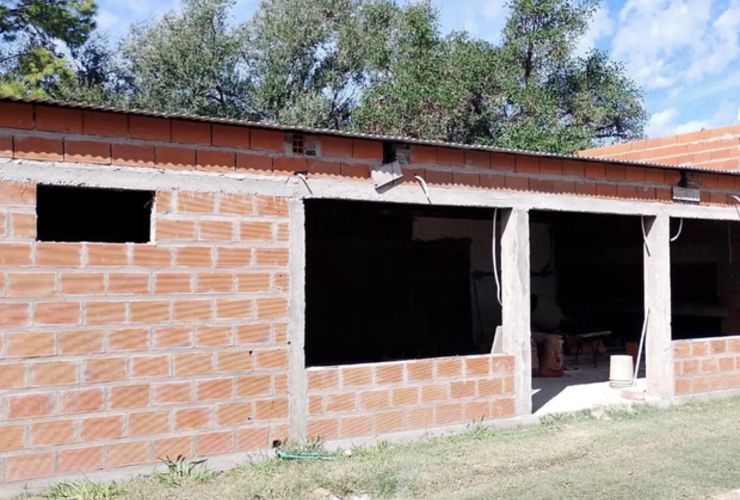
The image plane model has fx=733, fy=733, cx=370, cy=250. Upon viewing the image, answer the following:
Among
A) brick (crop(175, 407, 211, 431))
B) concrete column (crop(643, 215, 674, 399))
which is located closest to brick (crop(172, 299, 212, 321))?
brick (crop(175, 407, 211, 431))

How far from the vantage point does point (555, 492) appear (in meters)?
5.61

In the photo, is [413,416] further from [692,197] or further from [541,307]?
[541,307]

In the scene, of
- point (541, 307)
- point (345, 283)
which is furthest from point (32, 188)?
point (541, 307)

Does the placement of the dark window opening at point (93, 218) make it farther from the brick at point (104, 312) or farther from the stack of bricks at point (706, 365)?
the stack of bricks at point (706, 365)

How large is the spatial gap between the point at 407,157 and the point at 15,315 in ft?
12.6

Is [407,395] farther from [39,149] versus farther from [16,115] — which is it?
[16,115]

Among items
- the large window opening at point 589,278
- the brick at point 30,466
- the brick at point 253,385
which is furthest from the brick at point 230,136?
the large window opening at point 589,278

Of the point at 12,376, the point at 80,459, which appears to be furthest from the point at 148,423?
the point at 12,376

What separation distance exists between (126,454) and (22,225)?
1.94 m

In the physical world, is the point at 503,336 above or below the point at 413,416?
above

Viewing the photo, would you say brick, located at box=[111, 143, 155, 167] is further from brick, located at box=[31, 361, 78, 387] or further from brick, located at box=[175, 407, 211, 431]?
brick, located at box=[175, 407, 211, 431]

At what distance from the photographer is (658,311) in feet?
30.7

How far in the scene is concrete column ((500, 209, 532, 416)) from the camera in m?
8.06

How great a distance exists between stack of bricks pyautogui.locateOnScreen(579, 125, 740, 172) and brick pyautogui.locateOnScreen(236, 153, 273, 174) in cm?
900
